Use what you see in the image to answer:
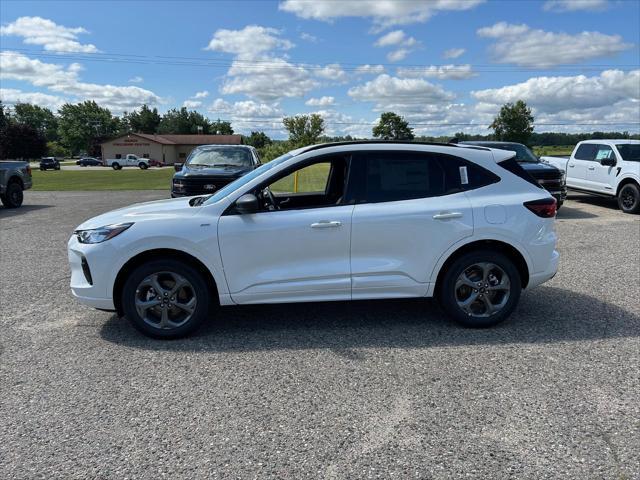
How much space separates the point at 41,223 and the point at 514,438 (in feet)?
39.3

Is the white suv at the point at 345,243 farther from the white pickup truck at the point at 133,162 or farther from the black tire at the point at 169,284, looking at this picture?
the white pickup truck at the point at 133,162

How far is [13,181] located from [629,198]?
57.8 ft

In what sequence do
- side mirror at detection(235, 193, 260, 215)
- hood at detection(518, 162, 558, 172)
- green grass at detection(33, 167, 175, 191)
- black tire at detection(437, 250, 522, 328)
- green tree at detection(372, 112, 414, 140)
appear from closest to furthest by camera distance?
side mirror at detection(235, 193, 260, 215) < black tire at detection(437, 250, 522, 328) < hood at detection(518, 162, 558, 172) < green grass at detection(33, 167, 175, 191) < green tree at detection(372, 112, 414, 140)

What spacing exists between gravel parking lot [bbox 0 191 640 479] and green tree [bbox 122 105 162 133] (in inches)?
5307

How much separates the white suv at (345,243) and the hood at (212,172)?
20.6ft

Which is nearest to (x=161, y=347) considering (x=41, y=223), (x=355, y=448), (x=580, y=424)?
(x=355, y=448)

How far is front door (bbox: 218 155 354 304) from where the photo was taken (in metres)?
4.23

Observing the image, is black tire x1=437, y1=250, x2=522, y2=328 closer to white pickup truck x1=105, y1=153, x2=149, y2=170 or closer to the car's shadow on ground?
the car's shadow on ground

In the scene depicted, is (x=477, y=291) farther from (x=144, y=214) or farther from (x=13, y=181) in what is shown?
(x=13, y=181)

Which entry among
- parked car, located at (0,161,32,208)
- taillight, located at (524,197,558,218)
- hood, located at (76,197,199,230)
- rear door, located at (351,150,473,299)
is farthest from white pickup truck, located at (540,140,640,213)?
parked car, located at (0,161,32,208)

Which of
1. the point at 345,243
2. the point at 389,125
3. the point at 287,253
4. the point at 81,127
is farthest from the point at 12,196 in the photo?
the point at 81,127

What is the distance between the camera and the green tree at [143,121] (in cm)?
12988

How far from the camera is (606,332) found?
14.8 ft

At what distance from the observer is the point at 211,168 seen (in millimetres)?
11586
